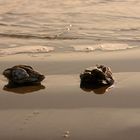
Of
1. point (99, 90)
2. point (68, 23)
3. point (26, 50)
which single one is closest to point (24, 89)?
point (99, 90)

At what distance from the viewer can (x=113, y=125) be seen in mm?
3445

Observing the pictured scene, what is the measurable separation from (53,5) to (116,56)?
3.77m

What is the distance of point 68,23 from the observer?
739cm

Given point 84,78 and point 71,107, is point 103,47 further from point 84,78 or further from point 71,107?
point 71,107

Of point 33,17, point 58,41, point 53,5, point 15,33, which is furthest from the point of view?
point 53,5

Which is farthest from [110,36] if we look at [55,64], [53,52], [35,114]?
[35,114]

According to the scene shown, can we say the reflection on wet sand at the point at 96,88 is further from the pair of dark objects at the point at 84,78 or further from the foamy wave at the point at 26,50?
the foamy wave at the point at 26,50

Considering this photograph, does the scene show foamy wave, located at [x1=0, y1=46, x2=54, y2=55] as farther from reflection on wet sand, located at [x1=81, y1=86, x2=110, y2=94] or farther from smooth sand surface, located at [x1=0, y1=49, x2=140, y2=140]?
reflection on wet sand, located at [x1=81, y1=86, x2=110, y2=94]

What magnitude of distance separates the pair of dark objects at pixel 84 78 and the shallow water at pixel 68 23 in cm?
148

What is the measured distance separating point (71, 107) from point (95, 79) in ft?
1.95

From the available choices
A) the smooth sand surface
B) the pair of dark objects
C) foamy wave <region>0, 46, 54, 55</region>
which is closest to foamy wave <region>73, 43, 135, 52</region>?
A: foamy wave <region>0, 46, 54, 55</region>

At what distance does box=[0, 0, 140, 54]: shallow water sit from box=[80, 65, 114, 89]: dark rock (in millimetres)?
1479

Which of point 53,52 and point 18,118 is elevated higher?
point 53,52

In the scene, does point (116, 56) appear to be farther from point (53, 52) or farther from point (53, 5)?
point (53, 5)
